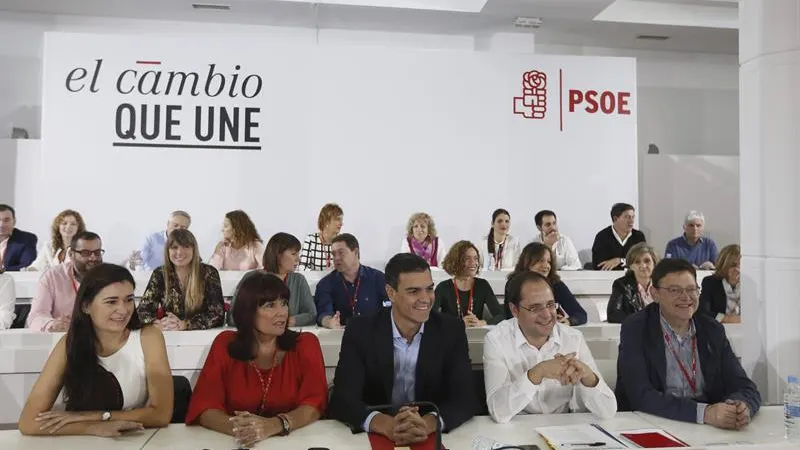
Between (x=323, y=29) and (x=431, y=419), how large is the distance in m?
6.65

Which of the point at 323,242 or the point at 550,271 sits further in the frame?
the point at 323,242

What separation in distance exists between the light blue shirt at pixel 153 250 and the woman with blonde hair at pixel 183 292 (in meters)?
2.63

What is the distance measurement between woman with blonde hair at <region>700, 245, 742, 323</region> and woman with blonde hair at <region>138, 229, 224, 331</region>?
9.84 ft

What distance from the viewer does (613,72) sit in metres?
7.03

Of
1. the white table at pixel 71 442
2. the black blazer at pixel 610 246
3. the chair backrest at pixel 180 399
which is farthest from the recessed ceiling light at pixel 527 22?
the white table at pixel 71 442

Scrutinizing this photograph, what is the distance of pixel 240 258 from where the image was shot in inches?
199

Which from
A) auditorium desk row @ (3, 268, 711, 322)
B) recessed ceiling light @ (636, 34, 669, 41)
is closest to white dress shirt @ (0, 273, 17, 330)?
auditorium desk row @ (3, 268, 711, 322)

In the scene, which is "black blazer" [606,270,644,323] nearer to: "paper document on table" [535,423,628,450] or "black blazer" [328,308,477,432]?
"black blazer" [328,308,477,432]

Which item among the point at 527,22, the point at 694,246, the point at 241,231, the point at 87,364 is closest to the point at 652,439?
the point at 87,364

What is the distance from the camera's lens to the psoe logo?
22.8ft

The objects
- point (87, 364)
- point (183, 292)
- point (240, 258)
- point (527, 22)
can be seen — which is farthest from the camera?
point (527, 22)

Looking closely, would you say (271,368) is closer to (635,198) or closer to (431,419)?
(431,419)

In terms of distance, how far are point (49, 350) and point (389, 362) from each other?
5.10 feet

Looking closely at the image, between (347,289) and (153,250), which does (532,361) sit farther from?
(153,250)
